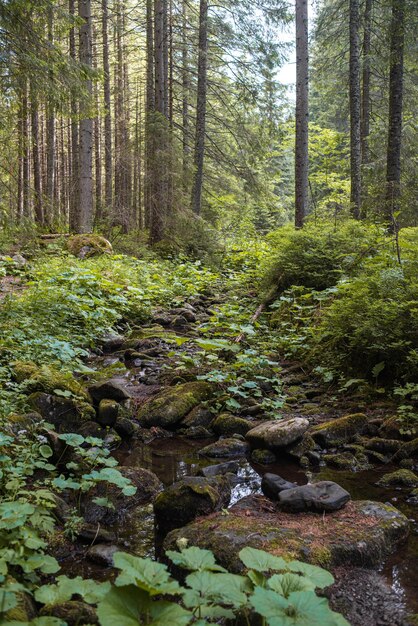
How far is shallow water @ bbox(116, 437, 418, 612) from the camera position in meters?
3.02

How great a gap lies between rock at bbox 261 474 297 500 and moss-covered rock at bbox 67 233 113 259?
34.1 ft

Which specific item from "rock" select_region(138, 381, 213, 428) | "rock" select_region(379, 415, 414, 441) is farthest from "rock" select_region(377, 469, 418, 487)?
"rock" select_region(138, 381, 213, 428)

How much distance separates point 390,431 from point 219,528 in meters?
2.56

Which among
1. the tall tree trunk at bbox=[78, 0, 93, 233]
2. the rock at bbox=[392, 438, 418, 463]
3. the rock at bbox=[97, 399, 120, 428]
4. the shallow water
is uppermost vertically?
the tall tree trunk at bbox=[78, 0, 93, 233]

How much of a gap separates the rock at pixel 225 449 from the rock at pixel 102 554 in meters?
1.77

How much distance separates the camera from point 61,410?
15.8 ft

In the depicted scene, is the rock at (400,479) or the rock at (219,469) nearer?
the rock at (400,479)

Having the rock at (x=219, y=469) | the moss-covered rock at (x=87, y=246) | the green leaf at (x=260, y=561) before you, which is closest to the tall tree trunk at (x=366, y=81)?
the moss-covered rock at (x=87, y=246)

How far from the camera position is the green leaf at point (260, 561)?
2.06 m

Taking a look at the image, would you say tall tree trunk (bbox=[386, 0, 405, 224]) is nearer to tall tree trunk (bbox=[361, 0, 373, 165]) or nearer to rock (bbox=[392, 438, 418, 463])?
tall tree trunk (bbox=[361, 0, 373, 165])

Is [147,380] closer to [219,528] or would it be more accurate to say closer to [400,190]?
[219,528]

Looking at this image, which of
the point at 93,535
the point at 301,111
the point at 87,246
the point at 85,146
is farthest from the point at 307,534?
the point at 85,146

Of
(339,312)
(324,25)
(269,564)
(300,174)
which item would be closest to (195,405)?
(339,312)

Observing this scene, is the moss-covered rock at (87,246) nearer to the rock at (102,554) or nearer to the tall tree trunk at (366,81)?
the tall tree trunk at (366,81)
